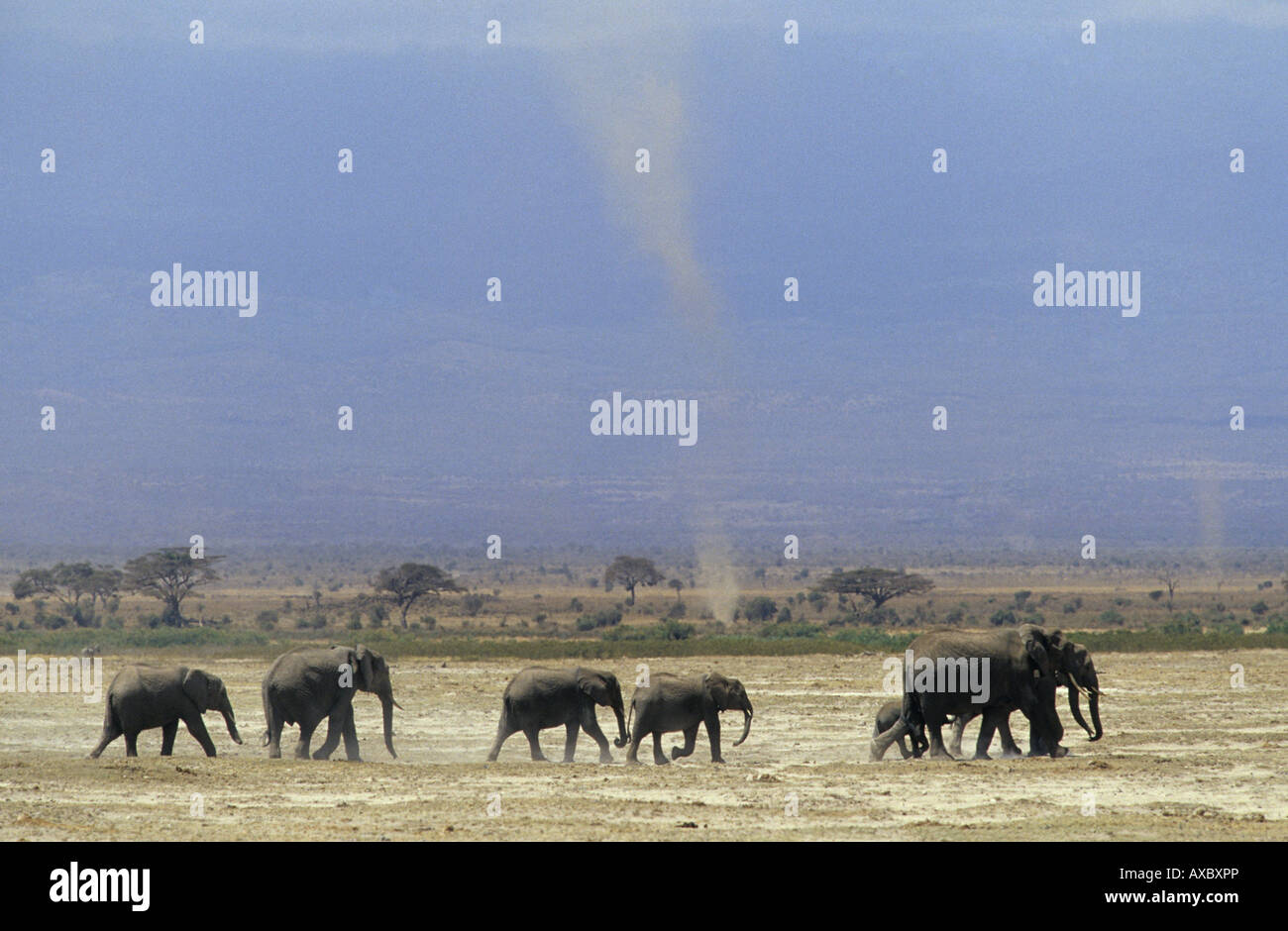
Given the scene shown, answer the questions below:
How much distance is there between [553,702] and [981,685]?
20.4 ft

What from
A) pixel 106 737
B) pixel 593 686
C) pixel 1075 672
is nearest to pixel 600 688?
pixel 593 686

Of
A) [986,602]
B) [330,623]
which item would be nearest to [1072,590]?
[986,602]

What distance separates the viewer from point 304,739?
25.2 m

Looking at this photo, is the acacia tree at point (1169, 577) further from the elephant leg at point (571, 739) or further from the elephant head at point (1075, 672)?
the elephant leg at point (571, 739)

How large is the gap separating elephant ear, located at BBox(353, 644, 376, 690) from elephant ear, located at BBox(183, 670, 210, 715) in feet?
7.11

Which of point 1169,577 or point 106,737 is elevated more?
point 106,737

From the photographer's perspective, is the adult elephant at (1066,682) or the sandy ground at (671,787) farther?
the adult elephant at (1066,682)

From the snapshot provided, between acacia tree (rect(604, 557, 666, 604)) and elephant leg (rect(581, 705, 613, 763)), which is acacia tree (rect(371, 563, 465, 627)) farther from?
elephant leg (rect(581, 705, 613, 763))

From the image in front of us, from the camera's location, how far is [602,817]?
18.6 m

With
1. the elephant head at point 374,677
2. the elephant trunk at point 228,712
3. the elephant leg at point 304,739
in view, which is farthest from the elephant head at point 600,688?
the elephant trunk at point 228,712

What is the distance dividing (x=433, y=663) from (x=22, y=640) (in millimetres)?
18753

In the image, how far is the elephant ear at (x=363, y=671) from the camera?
2616cm

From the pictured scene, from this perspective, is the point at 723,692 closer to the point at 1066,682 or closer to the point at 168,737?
the point at 1066,682

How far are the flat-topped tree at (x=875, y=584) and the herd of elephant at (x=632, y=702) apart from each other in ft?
213
